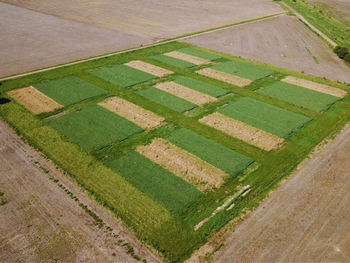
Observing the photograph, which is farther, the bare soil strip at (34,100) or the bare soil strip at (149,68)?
the bare soil strip at (149,68)

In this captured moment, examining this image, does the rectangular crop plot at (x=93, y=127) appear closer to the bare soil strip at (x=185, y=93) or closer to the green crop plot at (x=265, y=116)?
the bare soil strip at (x=185, y=93)

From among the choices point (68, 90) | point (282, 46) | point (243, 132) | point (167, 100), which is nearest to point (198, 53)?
point (282, 46)

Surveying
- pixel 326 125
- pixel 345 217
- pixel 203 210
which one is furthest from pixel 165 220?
pixel 326 125

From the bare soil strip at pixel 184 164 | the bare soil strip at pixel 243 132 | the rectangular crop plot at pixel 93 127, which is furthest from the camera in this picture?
the bare soil strip at pixel 243 132

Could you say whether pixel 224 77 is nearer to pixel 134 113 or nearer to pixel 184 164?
pixel 134 113

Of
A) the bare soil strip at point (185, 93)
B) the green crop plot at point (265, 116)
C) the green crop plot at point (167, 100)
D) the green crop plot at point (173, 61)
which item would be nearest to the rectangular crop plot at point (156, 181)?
the green crop plot at point (167, 100)

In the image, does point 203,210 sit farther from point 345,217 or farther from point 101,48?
point 101,48
